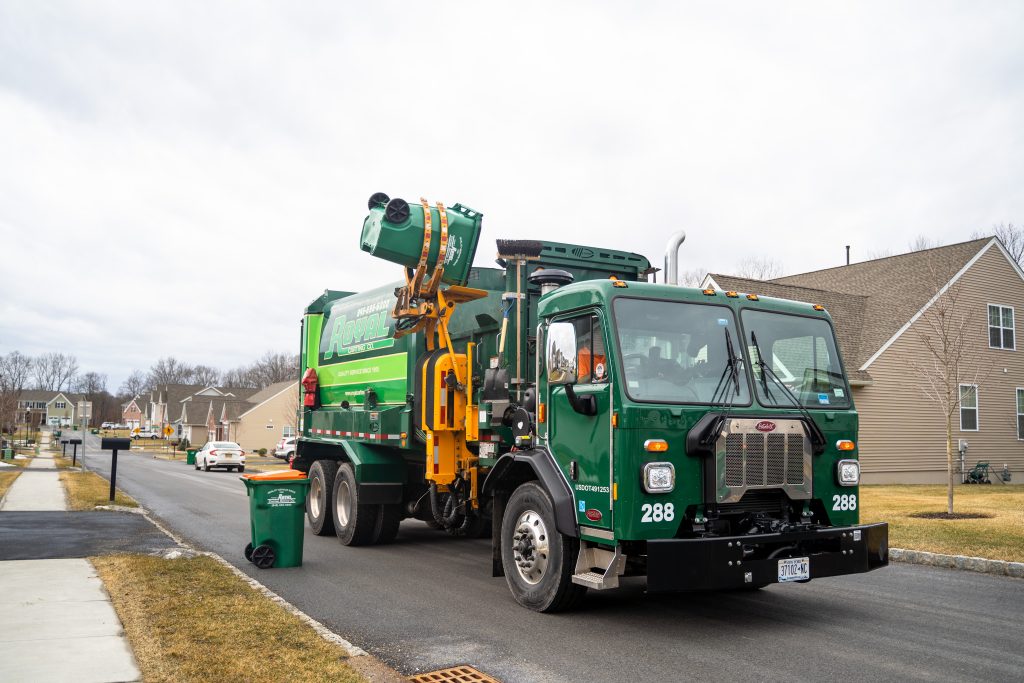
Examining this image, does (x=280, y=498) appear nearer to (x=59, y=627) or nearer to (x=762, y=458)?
(x=59, y=627)

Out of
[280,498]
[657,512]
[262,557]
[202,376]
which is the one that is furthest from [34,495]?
[202,376]

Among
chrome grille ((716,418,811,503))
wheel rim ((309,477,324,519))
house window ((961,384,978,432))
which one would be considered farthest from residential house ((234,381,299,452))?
chrome grille ((716,418,811,503))

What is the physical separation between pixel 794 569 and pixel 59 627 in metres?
5.42

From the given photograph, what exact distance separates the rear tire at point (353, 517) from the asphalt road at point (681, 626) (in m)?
1.20

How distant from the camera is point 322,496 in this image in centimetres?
1230

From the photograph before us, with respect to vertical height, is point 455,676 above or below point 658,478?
below

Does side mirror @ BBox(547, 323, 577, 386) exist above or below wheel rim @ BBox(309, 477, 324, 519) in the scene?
above

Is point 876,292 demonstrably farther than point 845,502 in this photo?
Yes

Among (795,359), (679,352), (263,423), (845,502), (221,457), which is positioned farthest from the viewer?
(263,423)

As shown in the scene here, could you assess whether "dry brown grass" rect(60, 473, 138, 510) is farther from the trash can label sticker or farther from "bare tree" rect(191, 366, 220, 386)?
"bare tree" rect(191, 366, 220, 386)

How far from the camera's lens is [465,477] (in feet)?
30.8

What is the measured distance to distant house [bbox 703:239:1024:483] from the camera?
22391mm

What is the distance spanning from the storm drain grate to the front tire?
4.89 ft

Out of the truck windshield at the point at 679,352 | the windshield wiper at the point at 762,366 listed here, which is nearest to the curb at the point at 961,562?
the windshield wiper at the point at 762,366
